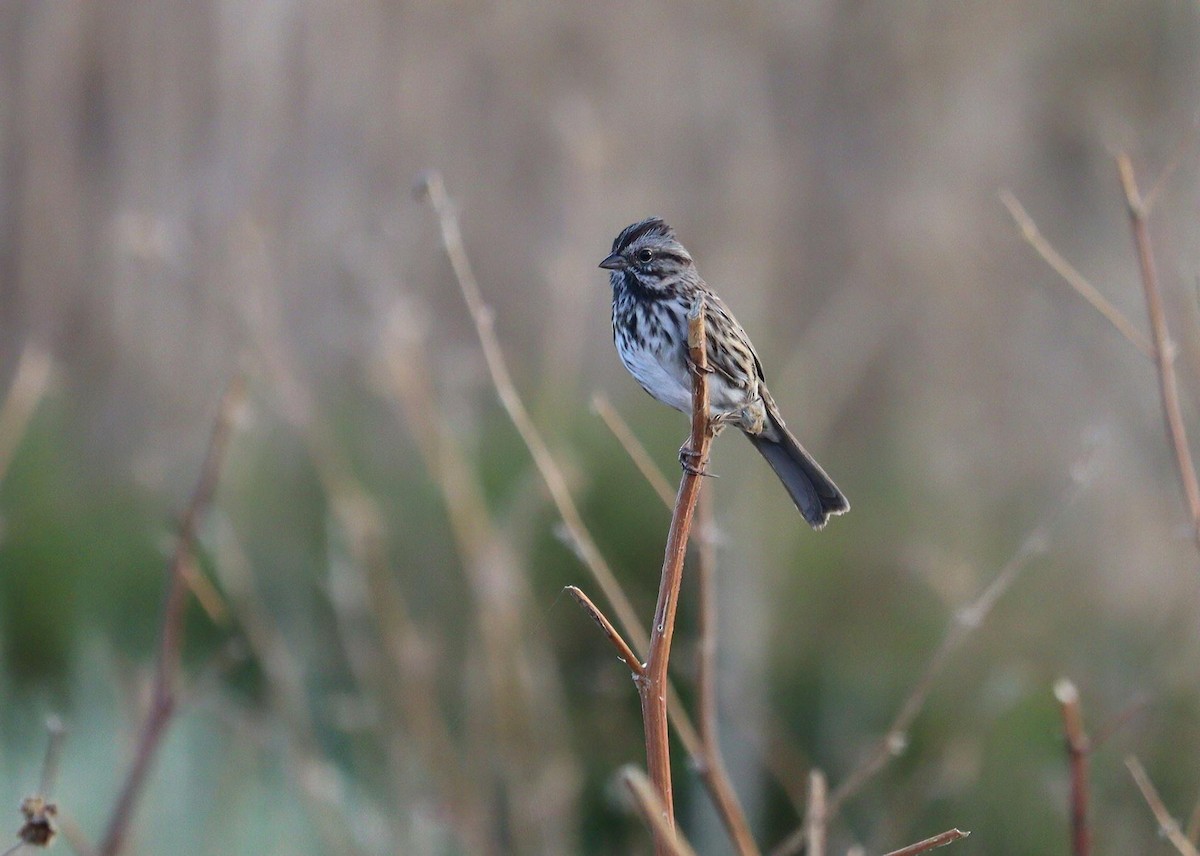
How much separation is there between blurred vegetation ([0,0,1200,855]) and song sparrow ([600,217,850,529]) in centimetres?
62

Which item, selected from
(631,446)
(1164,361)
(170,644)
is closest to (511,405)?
(631,446)

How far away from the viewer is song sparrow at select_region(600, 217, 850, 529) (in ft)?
6.63

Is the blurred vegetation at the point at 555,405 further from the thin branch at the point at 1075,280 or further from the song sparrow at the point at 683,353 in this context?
the song sparrow at the point at 683,353

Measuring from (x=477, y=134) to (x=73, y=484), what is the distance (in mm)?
2132

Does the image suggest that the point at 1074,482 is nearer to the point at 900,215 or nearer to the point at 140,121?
the point at 900,215

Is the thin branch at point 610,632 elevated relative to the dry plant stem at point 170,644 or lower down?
lower down

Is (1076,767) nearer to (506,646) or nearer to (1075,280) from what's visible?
(1075,280)

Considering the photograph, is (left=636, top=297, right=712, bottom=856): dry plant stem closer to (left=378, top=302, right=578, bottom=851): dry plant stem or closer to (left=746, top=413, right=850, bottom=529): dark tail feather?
(left=746, top=413, right=850, bottom=529): dark tail feather

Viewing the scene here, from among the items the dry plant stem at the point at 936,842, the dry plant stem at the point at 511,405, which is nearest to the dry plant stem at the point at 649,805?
the dry plant stem at the point at 936,842

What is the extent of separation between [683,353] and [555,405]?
125 cm

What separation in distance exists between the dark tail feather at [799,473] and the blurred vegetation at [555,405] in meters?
0.61

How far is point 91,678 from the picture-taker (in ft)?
11.3

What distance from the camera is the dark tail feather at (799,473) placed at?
198 cm

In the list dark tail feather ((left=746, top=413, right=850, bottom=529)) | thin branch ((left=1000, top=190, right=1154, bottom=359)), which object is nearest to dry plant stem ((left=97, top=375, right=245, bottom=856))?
dark tail feather ((left=746, top=413, right=850, bottom=529))
